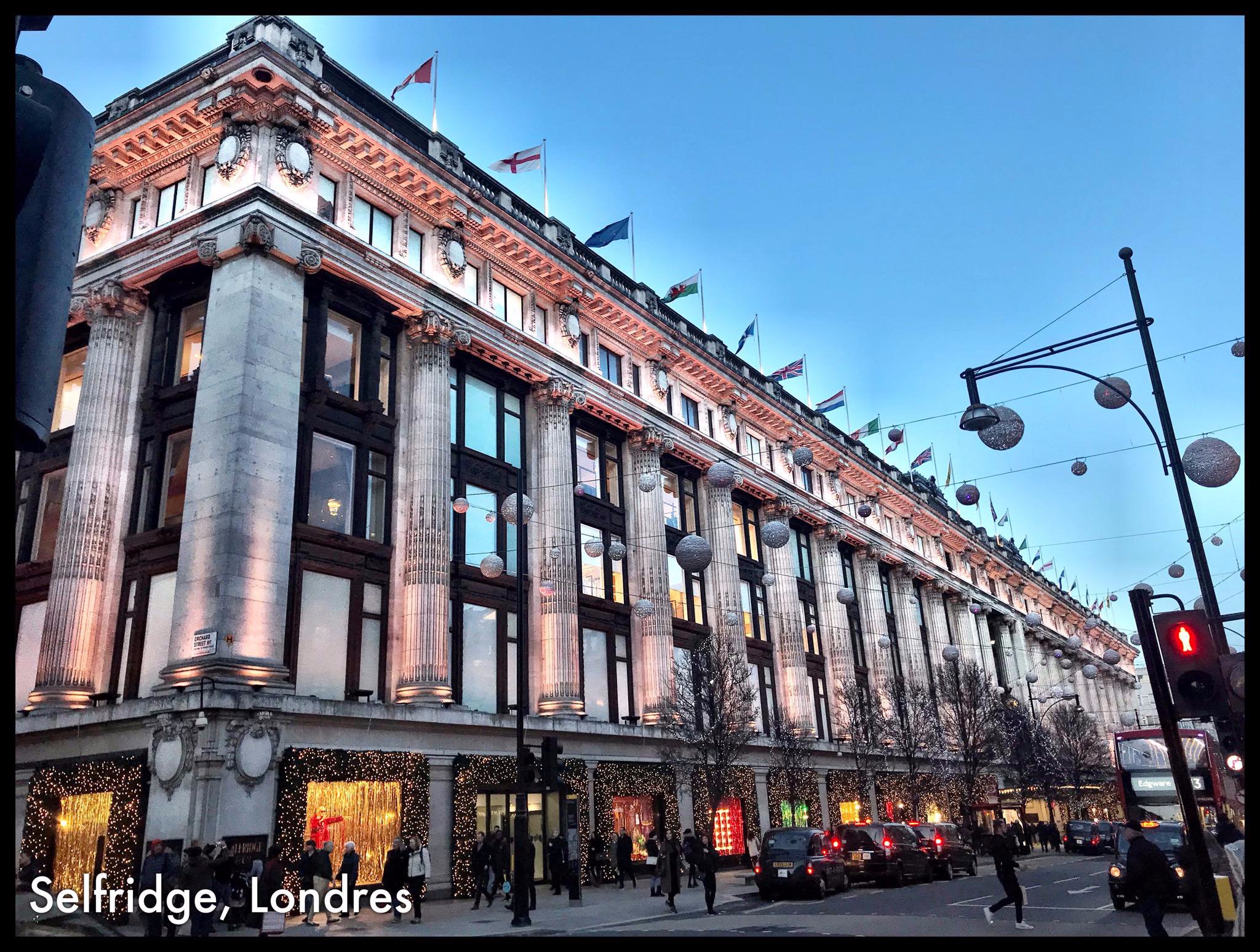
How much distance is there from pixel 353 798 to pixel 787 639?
28.0 meters

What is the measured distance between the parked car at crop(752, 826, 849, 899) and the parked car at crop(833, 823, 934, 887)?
2.03m

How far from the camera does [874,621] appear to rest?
5950 centimetres

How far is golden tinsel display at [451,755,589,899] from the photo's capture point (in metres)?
27.2

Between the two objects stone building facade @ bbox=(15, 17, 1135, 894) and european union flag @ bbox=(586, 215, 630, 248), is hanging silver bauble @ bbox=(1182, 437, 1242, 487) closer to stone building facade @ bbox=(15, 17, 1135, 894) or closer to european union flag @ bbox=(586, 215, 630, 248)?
stone building facade @ bbox=(15, 17, 1135, 894)

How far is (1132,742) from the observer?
107ft

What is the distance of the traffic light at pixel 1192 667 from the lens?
32.1 feet

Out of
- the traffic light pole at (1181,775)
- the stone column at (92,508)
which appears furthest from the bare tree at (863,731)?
the traffic light pole at (1181,775)

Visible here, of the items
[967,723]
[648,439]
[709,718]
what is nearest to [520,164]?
[648,439]

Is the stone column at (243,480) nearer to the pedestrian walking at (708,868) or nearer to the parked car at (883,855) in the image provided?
the pedestrian walking at (708,868)

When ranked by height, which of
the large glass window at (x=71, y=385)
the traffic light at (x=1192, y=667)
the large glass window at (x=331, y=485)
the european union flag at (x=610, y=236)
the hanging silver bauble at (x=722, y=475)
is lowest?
the traffic light at (x=1192, y=667)

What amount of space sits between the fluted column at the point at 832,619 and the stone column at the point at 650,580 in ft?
51.1

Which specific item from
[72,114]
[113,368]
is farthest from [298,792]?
[72,114]

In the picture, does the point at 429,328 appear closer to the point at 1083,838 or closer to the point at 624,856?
the point at 624,856

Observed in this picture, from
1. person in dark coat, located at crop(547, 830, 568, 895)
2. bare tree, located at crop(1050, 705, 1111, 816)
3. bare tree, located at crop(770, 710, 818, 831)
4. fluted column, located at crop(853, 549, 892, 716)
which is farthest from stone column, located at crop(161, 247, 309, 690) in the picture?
bare tree, located at crop(1050, 705, 1111, 816)
